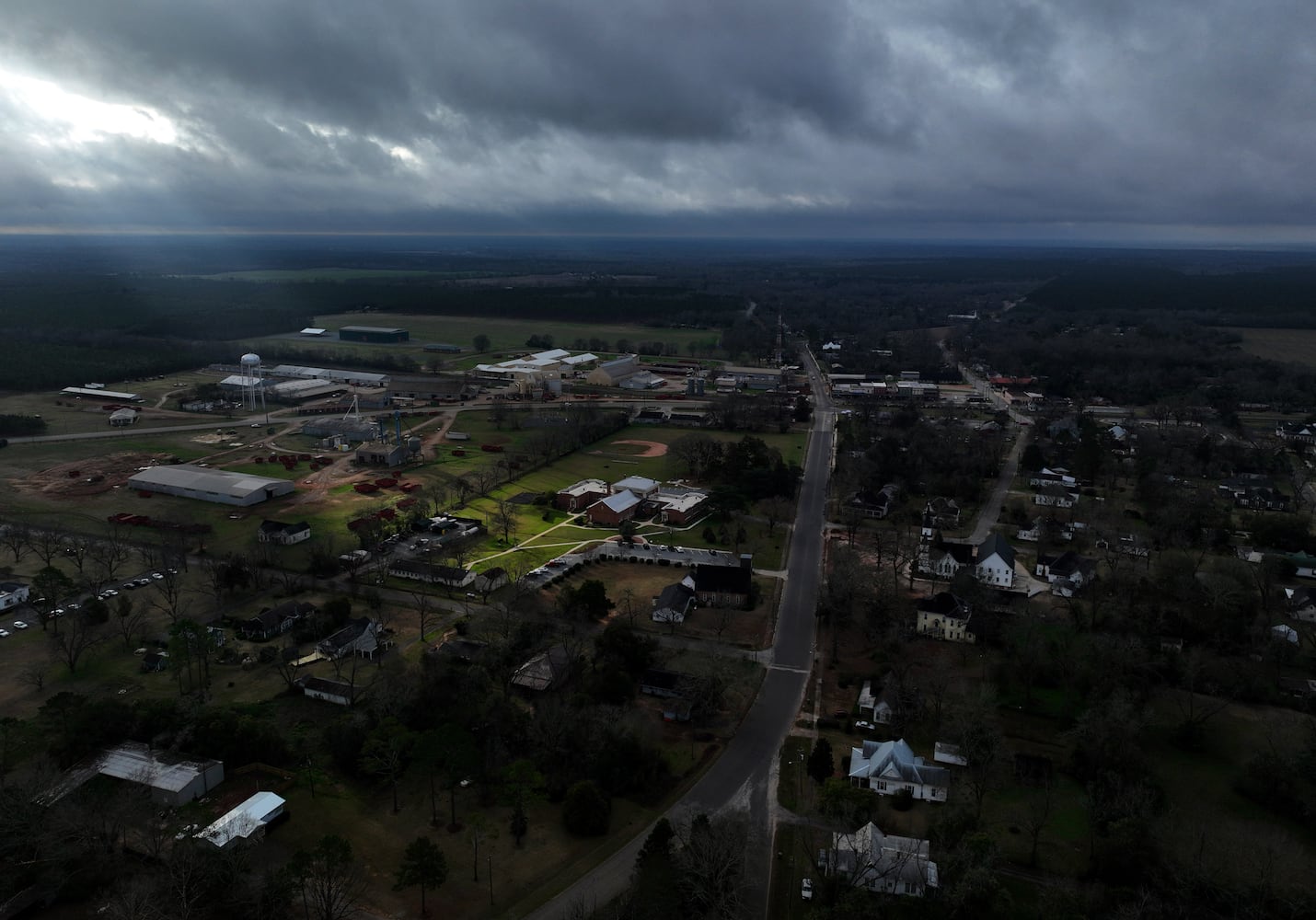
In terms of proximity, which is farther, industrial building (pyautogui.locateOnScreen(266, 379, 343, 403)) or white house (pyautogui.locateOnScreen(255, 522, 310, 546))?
industrial building (pyautogui.locateOnScreen(266, 379, 343, 403))

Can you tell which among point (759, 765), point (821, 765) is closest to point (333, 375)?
point (759, 765)

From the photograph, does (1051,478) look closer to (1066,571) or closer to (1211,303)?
(1066,571)

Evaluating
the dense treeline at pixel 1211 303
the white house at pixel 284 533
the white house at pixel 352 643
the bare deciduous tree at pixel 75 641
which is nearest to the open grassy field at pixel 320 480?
the white house at pixel 284 533

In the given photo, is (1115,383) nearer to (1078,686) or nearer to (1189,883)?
(1078,686)

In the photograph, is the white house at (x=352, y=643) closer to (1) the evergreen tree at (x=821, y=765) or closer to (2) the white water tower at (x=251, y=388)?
(1) the evergreen tree at (x=821, y=765)

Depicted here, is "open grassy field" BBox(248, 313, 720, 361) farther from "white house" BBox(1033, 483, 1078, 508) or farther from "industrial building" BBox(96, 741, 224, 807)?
"industrial building" BBox(96, 741, 224, 807)

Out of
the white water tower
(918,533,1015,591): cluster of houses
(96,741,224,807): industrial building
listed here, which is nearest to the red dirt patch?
the white water tower
